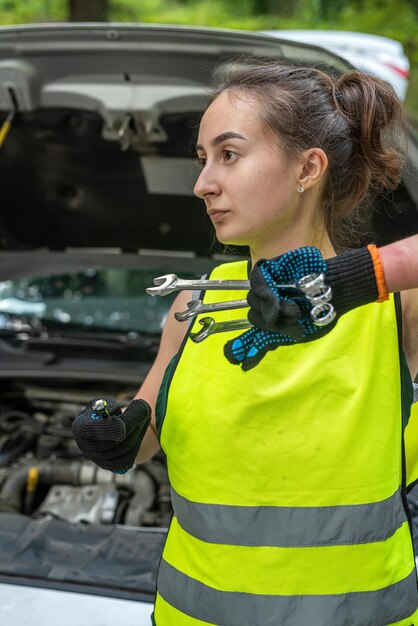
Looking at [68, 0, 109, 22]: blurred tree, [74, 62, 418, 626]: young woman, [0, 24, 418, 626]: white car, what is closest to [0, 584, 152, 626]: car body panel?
[0, 24, 418, 626]: white car

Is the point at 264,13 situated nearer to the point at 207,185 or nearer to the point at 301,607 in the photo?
the point at 207,185

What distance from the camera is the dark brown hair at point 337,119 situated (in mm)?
1227

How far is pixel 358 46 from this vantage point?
7562 mm

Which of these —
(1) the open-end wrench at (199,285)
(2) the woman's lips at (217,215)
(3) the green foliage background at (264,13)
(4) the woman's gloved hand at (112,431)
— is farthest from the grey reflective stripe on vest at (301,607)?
(3) the green foliage background at (264,13)

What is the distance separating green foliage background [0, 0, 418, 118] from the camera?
1507 cm

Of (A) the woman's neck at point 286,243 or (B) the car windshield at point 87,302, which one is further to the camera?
(B) the car windshield at point 87,302

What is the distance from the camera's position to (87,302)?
3.36 meters

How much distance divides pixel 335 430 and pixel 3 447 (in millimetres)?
1750

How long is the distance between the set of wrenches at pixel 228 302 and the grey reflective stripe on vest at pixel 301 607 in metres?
0.38

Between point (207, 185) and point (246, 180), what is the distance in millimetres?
61

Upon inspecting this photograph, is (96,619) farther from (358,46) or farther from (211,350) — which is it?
(358,46)

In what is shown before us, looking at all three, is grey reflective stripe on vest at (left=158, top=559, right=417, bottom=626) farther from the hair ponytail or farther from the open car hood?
the open car hood

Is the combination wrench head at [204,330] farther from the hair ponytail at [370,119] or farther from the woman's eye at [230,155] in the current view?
the hair ponytail at [370,119]

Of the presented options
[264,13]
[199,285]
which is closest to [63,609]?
[199,285]
